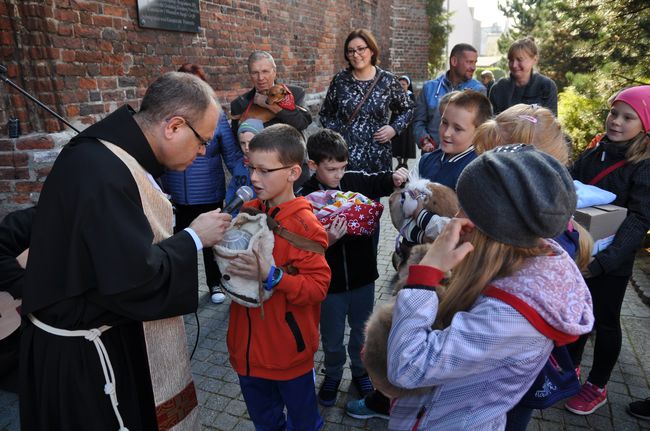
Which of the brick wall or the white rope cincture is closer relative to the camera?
the white rope cincture

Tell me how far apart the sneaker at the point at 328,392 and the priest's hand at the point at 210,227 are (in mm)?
1602

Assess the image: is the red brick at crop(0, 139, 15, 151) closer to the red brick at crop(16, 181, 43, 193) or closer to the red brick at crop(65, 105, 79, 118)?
the red brick at crop(16, 181, 43, 193)

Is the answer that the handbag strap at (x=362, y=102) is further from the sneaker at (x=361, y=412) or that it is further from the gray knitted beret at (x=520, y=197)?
the gray knitted beret at (x=520, y=197)

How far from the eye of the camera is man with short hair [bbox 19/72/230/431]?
150 cm

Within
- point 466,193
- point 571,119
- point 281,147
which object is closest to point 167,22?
point 281,147

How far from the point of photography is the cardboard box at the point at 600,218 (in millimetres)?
2373

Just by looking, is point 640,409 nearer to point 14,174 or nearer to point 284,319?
point 284,319

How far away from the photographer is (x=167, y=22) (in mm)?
5125

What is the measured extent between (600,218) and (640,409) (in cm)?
137

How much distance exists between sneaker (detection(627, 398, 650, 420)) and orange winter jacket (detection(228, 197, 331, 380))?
2.20m

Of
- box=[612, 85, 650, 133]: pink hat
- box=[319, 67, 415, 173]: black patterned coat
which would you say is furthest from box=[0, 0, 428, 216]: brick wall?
box=[612, 85, 650, 133]: pink hat

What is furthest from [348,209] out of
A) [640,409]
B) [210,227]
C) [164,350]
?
[640,409]

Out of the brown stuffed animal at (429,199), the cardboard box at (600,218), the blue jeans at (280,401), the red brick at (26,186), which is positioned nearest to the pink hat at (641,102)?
the cardboard box at (600,218)

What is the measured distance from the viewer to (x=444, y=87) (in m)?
5.18
